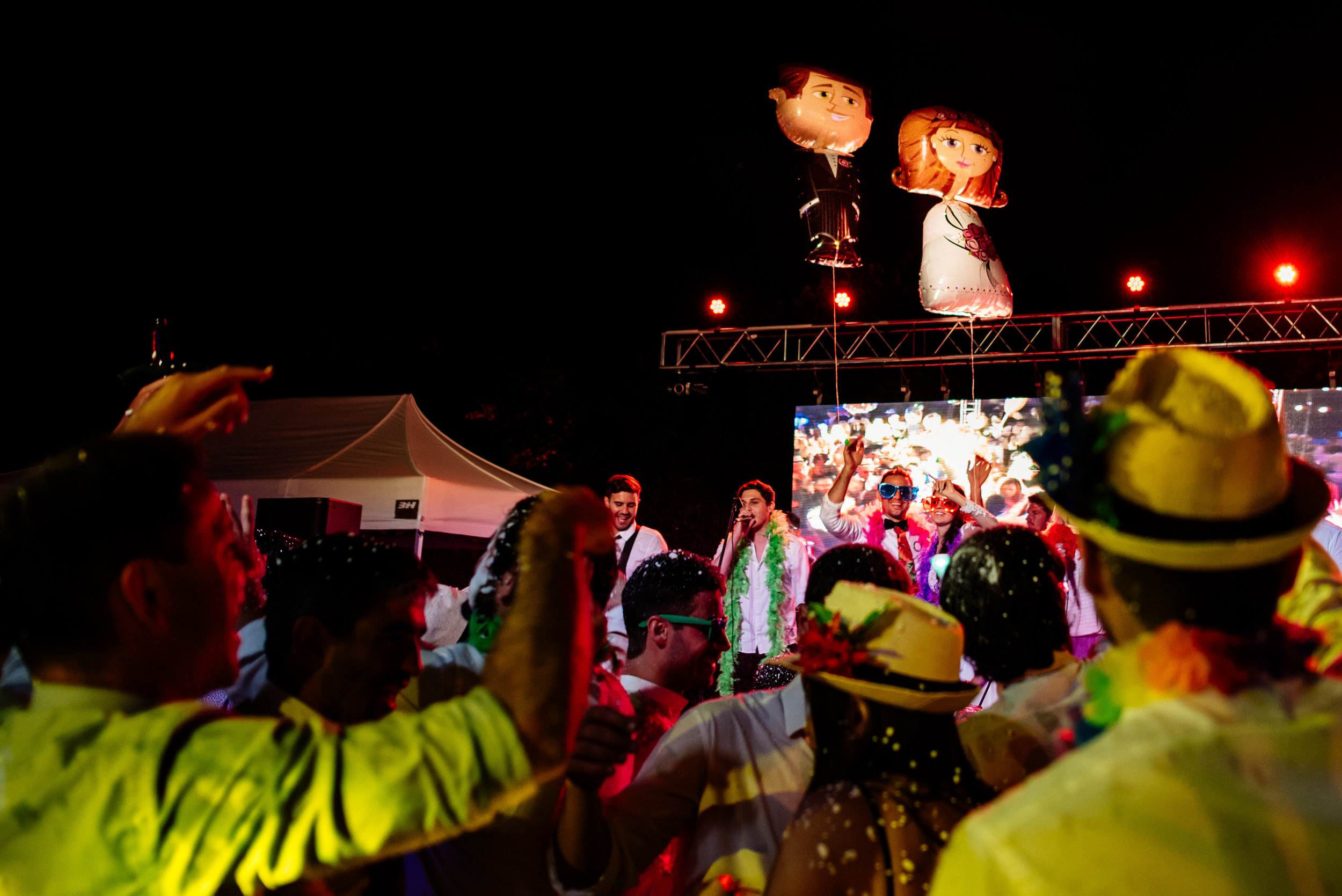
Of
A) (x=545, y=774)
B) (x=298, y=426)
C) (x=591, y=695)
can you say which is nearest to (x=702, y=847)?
(x=591, y=695)

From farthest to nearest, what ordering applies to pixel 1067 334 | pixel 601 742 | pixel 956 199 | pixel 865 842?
pixel 1067 334, pixel 956 199, pixel 601 742, pixel 865 842

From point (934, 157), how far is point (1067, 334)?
5.10 m

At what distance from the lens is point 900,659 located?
1781 mm

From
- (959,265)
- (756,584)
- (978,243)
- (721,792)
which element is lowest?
(721,792)

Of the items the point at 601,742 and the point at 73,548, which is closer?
the point at 73,548

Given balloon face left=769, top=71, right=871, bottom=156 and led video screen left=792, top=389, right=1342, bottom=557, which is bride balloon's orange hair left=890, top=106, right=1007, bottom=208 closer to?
balloon face left=769, top=71, right=871, bottom=156

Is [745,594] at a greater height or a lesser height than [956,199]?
lesser

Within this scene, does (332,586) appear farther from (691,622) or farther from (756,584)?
(756,584)

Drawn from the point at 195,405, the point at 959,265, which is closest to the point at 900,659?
the point at 195,405

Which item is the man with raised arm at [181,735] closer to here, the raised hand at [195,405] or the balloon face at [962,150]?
the raised hand at [195,405]

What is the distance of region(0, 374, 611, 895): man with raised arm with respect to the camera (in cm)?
109

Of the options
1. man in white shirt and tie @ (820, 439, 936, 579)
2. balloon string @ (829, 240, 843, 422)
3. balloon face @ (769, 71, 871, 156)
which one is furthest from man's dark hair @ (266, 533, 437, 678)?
balloon string @ (829, 240, 843, 422)

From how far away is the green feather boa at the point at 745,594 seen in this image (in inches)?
277

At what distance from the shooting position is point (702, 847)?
2199 millimetres
